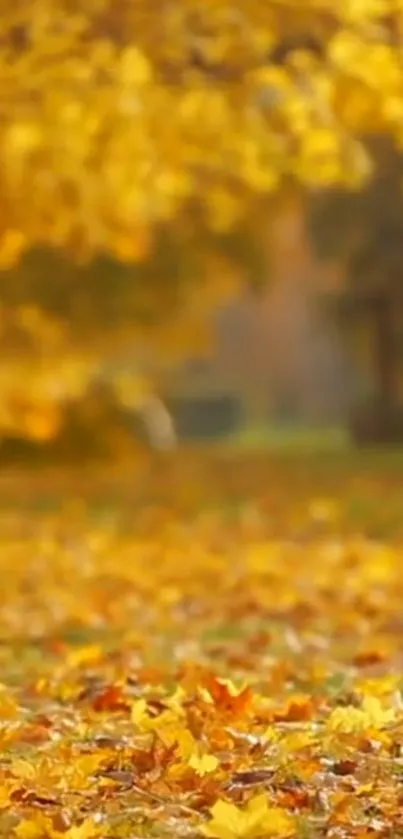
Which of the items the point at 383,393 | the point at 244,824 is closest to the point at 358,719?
the point at 244,824

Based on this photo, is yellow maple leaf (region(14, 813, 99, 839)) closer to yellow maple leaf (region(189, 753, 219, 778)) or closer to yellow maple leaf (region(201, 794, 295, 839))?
yellow maple leaf (region(201, 794, 295, 839))

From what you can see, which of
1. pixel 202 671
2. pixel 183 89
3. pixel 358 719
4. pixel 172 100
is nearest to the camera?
pixel 358 719

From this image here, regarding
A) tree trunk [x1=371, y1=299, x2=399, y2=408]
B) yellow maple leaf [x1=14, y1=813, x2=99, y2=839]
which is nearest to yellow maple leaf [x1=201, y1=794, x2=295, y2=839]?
yellow maple leaf [x1=14, y1=813, x2=99, y2=839]

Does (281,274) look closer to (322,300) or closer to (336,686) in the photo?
(322,300)

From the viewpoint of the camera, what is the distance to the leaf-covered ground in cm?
514

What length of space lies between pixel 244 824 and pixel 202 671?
9.36 feet

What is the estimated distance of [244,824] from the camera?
477 centimetres

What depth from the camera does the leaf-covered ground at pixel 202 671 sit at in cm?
514

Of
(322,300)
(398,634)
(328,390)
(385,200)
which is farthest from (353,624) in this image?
(328,390)

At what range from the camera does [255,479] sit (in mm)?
22078

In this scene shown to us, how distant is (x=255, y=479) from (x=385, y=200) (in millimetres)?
7708

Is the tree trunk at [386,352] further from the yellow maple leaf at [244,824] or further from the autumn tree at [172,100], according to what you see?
the yellow maple leaf at [244,824]

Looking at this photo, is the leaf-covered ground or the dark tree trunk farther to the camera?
the dark tree trunk

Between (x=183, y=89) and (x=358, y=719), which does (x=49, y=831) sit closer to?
(x=358, y=719)
